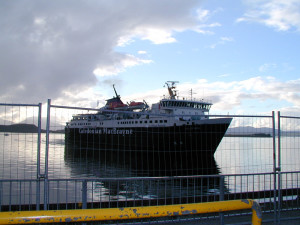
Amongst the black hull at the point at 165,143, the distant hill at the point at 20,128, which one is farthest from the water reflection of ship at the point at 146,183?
the distant hill at the point at 20,128

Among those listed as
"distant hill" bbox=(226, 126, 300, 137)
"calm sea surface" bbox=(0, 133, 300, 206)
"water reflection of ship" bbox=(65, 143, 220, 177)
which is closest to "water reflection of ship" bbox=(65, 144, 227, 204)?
"water reflection of ship" bbox=(65, 143, 220, 177)

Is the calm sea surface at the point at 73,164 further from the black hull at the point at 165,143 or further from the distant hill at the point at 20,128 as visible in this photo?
the black hull at the point at 165,143

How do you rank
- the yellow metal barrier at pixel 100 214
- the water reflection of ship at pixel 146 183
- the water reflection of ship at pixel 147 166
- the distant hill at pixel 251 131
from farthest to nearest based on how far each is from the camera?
the water reflection of ship at pixel 147 166 → the distant hill at pixel 251 131 → the water reflection of ship at pixel 146 183 → the yellow metal barrier at pixel 100 214

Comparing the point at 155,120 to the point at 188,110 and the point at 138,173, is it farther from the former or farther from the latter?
the point at 138,173

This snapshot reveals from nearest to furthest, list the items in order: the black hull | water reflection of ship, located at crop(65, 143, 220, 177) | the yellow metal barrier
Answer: the yellow metal barrier, the black hull, water reflection of ship, located at crop(65, 143, 220, 177)

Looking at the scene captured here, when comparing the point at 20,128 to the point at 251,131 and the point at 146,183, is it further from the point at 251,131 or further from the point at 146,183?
the point at 146,183

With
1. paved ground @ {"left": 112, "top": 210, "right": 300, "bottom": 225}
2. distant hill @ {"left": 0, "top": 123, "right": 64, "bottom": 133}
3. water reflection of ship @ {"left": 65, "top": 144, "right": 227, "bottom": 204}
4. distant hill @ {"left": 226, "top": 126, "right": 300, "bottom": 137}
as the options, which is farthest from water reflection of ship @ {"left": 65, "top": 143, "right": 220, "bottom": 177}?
A: distant hill @ {"left": 0, "top": 123, "right": 64, "bottom": 133}

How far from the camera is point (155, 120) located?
29156 mm

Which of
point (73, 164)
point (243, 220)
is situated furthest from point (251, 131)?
point (73, 164)

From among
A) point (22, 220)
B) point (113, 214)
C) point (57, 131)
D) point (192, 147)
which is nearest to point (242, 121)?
point (192, 147)

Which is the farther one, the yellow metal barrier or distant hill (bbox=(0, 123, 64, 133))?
distant hill (bbox=(0, 123, 64, 133))

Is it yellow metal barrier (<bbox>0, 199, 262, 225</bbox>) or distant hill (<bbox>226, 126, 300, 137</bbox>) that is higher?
distant hill (<bbox>226, 126, 300, 137</bbox>)

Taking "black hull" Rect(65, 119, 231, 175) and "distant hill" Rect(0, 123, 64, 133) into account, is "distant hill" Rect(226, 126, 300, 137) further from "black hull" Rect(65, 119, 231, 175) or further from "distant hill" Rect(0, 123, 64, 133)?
"distant hill" Rect(0, 123, 64, 133)

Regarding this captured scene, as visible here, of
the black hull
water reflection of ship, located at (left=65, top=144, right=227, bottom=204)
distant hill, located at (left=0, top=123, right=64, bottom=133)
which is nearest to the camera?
distant hill, located at (left=0, top=123, right=64, bottom=133)
